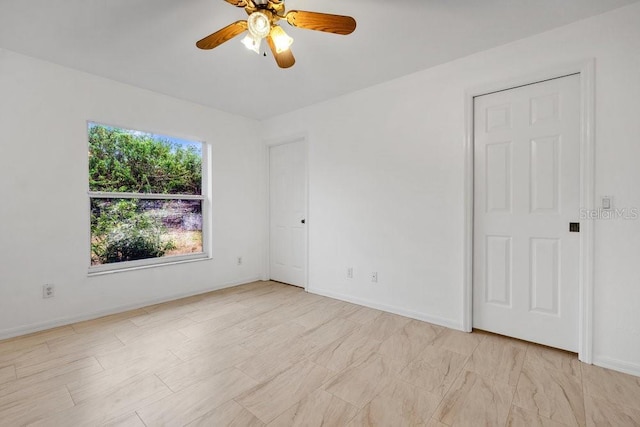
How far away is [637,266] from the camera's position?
1.89m

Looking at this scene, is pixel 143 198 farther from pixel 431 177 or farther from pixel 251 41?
pixel 431 177

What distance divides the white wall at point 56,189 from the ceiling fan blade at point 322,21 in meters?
2.40

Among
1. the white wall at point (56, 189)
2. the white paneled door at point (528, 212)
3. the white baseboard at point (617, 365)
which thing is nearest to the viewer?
the white baseboard at point (617, 365)

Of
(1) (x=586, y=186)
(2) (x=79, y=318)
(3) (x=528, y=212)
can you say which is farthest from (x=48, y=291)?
(1) (x=586, y=186)

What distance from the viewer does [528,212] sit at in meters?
2.32

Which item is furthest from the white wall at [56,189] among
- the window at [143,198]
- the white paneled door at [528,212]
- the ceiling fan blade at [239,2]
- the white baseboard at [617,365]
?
the white baseboard at [617,365]

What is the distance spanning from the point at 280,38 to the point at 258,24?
187mm

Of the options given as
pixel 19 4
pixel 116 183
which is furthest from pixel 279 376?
pixel 19 4

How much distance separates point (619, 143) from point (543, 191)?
20.3 inches

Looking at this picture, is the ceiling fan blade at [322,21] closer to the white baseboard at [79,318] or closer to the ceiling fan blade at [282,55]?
the ceiling fan blade at [282,55]

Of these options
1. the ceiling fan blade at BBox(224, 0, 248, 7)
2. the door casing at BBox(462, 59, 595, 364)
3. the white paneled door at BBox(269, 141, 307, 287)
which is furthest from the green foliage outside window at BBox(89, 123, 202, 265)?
the door casing at BBox(462, 59, 595, 364)

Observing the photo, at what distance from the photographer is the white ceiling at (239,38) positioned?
1894mm

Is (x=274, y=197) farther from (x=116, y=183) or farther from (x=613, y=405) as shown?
(x=613, y=405)

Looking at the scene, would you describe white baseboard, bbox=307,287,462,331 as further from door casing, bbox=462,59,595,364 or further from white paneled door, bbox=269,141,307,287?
door casing, bbox=462,59,595,364
